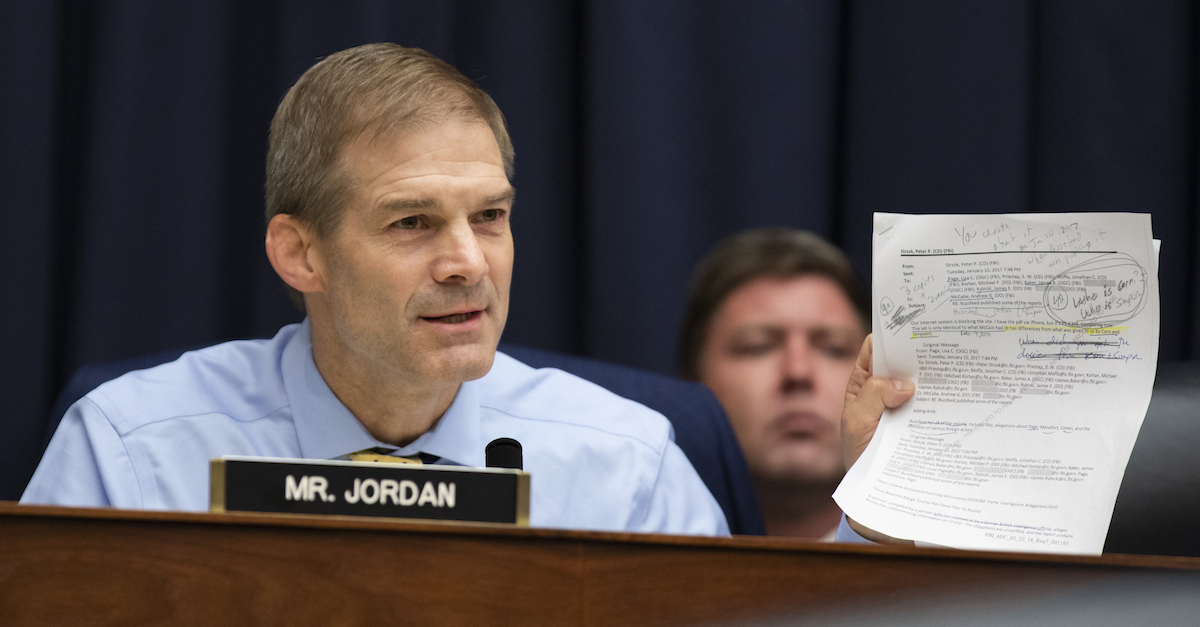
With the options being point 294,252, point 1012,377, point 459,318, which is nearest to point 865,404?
point 1012,377

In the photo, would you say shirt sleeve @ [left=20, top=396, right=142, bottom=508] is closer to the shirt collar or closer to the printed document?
the shirt collar

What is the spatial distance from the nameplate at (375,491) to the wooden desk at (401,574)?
1.8 inches

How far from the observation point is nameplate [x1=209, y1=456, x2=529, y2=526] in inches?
26.5

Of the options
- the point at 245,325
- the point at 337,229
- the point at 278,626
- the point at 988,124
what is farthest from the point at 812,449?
the point at 278,626

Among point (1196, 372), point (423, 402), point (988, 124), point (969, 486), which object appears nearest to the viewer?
point (969, 486)

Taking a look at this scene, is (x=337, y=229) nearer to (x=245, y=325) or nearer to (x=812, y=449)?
(x=245, y=325)

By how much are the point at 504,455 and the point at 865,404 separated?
0.42 metres

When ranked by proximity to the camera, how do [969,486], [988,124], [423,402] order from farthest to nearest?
[988,124] < [423,402] < [969,486]

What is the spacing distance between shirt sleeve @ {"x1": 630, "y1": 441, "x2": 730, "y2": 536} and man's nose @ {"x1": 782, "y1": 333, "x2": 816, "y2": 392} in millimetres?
369

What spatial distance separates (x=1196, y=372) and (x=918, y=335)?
1.44 ft

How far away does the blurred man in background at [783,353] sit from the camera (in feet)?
5.40

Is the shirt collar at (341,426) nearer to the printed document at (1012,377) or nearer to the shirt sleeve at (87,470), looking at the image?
the shirt sleeve at (87,470)

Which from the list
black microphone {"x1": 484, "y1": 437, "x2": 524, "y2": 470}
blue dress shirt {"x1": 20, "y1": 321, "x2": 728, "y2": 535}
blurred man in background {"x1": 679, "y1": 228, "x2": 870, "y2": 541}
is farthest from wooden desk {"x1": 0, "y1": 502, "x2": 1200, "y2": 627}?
blurred man in background {"x1": 679, "y1": 228, "x2": 870, "y2": 541}

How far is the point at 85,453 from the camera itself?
3.74ft
